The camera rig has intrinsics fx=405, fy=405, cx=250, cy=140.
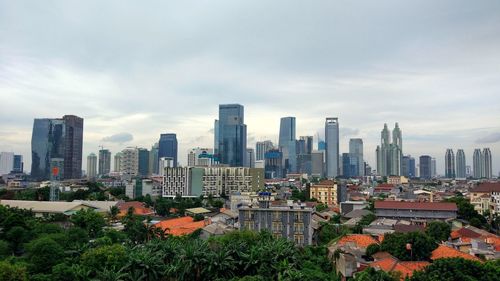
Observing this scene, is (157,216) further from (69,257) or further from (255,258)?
(255,258)

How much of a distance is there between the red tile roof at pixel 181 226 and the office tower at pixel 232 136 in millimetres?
109335

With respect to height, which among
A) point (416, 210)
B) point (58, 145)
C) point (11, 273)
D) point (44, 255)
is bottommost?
A: point (44, 255)

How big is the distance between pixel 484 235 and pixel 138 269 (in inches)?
1217

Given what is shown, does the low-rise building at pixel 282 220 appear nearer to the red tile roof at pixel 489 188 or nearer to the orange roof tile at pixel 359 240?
the orange roof tile at pixel 359 240

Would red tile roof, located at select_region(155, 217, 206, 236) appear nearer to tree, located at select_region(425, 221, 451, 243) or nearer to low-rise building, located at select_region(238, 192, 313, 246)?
low-rise building, located at select_region(238, 192, 313, 246)

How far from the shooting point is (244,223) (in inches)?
1464

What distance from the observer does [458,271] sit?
1983cm

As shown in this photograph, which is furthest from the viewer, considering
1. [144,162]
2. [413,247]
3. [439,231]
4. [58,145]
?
[144,162]

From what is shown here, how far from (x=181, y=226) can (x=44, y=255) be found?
20.0 meters

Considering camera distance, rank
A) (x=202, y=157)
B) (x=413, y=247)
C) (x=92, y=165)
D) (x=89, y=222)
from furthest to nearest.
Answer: (x=92, y=165)
(x=202, y=157)
(x=89, y=222)
(x=413, y=247)

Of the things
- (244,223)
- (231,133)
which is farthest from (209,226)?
(231,133)

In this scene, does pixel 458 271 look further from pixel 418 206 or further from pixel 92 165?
pixel 92 165

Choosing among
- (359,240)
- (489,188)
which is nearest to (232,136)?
(489,188)

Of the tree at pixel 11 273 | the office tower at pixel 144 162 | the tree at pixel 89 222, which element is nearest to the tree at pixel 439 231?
the tree at pixel 89 222
